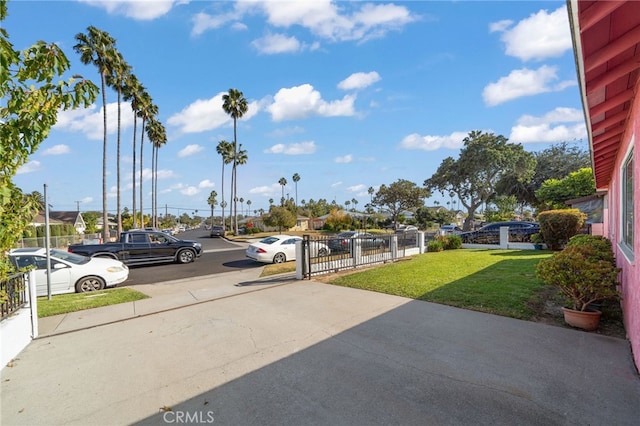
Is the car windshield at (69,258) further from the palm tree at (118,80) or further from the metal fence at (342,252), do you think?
the palm tree at (118,80)

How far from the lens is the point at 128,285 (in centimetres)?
1006

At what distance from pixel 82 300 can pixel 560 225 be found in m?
17.8

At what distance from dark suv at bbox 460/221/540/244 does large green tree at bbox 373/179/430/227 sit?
2563 centimetres

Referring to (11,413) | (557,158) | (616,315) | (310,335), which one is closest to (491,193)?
(557,158)

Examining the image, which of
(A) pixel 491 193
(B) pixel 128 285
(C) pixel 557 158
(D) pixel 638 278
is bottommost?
(B) pixel 128 285

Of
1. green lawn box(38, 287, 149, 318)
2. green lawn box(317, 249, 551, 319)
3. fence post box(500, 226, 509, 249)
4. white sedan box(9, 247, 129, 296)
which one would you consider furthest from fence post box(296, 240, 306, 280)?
fence post box(500, 226, 509, 249)

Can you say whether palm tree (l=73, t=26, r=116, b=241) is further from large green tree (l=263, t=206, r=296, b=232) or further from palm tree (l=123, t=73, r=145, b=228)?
large green tree (l=263, t=206, r=296, b=232)

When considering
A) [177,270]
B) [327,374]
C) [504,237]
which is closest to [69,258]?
[177,270]

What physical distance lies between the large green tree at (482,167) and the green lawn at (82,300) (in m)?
37.0

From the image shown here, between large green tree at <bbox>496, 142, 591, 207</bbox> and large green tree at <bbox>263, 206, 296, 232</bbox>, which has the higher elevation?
large green tree at <bbox>496, 142, 591, 207</bbox>

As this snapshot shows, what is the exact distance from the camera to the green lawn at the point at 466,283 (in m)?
6.34

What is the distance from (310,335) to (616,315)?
5113mm

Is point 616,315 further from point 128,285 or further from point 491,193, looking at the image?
point 491,193

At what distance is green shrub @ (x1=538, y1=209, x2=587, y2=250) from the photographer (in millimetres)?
14406
